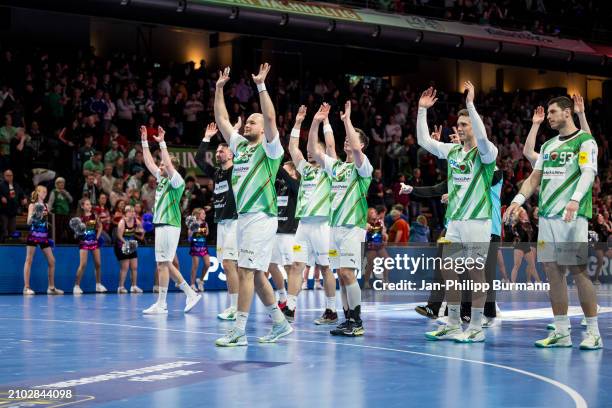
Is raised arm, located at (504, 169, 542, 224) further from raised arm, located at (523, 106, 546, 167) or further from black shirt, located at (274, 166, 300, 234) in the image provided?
black shirt, located at (274, 166, 300, 234)

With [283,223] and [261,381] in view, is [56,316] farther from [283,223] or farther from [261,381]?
[261,381]

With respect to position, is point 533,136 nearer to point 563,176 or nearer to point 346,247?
point 563,176

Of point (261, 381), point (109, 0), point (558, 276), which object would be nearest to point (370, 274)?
point (109, 0)

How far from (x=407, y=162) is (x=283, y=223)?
14.5m

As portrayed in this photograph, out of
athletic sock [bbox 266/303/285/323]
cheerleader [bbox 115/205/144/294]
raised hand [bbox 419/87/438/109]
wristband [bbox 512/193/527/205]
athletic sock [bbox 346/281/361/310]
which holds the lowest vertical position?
athletic sock [bbox 266/303/285/323]

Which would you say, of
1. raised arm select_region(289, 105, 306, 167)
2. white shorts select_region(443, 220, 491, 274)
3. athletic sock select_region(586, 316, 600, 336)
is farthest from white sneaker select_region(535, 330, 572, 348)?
raised arm select_region(289, 105, 306, 167)

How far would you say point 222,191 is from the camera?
13336 mm

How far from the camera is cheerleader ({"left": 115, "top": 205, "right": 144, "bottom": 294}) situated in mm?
19984

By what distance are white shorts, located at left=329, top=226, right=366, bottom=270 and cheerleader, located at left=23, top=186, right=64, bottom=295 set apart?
9.37 m

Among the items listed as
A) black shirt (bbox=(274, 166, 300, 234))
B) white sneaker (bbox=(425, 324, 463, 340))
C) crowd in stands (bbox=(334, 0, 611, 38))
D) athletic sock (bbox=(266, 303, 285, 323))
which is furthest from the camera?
crowd in stands (bbox=(334, 0, 611, 38))

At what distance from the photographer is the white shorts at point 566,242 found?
31.0ft

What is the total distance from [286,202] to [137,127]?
11.0m

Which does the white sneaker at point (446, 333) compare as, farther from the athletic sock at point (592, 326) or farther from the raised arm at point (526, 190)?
the raised arm at point (526, 190)

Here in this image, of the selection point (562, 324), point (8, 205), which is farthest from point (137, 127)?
point (562, 324)
